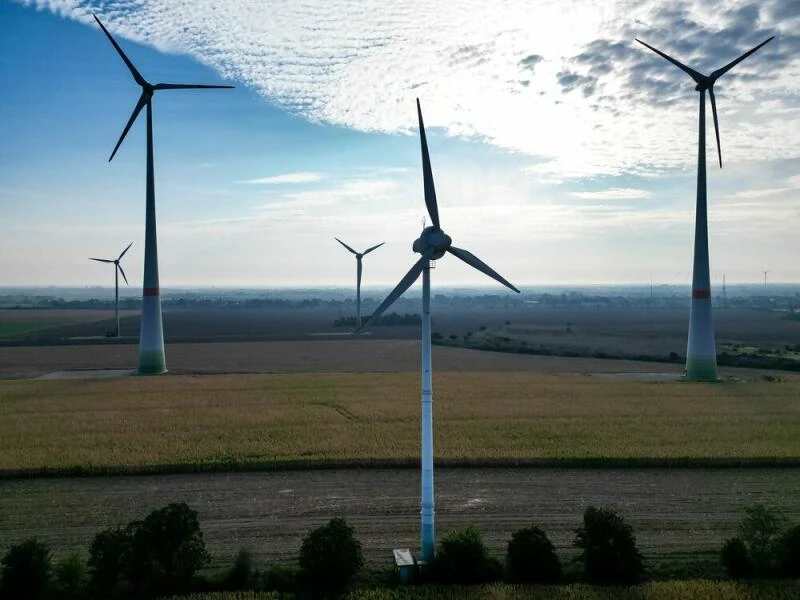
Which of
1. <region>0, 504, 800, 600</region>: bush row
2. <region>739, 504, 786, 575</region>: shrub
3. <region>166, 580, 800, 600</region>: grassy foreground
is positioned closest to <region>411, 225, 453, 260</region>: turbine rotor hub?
<region>0, 504, 800, 600</region>: bush row

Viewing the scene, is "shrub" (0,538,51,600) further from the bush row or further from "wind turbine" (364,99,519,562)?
"wind turbine" (364,99,519,562)

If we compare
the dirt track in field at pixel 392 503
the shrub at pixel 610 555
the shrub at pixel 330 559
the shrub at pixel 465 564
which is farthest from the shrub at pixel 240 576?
the shrub at pixel 610 555

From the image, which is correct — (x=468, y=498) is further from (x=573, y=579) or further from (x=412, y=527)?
(x=573, y=579)

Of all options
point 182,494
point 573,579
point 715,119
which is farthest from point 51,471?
point 715,119

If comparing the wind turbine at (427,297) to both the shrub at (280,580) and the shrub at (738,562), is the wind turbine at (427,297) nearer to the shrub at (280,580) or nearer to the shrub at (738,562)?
the shrub at (280,580)

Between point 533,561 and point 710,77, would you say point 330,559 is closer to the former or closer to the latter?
point 533,561

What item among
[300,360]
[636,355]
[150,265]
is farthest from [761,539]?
[636,355]
